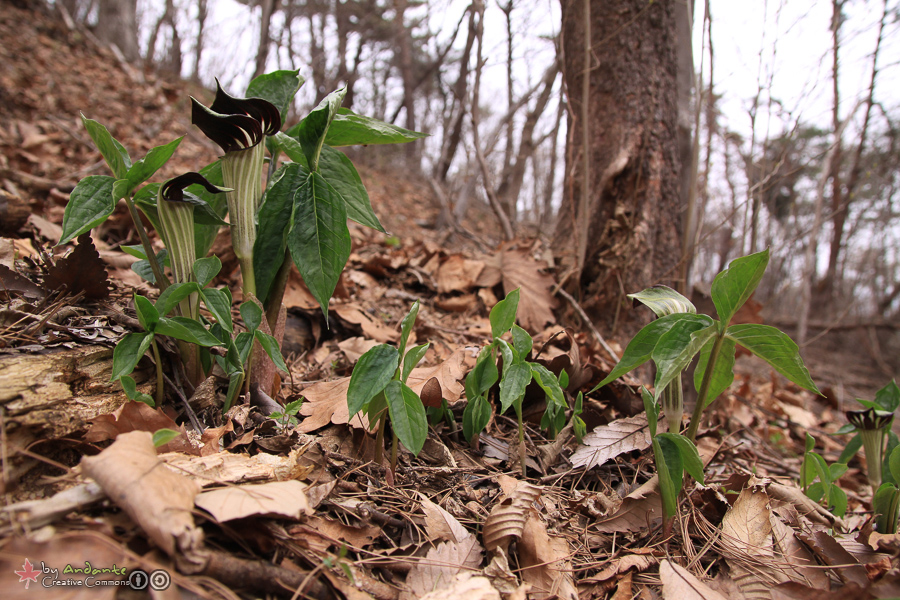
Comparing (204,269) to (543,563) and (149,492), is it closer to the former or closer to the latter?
(149,492)

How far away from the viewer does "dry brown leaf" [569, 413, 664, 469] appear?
156 centimetres

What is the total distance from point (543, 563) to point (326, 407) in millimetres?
839

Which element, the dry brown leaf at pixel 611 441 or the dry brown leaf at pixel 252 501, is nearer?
the dry brown leaf at pixel 252 501

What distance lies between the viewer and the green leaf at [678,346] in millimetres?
1131

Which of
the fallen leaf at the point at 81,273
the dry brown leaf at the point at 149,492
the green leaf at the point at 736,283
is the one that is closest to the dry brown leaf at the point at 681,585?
the green leaf at the point at 736,283

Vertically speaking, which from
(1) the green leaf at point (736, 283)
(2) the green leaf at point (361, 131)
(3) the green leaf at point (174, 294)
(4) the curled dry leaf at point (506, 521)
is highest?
(2) the green leaf at point (361, 131)

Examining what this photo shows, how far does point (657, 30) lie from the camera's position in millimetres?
2867

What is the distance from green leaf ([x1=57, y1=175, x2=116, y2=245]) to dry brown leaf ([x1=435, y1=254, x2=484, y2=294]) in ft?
6.63

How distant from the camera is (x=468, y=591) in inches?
39.1

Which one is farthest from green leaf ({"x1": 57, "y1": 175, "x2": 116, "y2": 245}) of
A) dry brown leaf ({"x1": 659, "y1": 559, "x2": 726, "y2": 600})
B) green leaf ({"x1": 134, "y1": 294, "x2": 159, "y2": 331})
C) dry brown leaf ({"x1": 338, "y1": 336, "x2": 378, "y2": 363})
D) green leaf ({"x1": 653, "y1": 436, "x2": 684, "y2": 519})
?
dry brown leaf ({"x1": 659, "y1": 559, "x2": 726, "y2": 600})

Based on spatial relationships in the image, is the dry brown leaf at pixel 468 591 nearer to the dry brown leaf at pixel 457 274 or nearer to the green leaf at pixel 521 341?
the green leaf at pixel 521 341

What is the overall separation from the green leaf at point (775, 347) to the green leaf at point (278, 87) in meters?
1.52

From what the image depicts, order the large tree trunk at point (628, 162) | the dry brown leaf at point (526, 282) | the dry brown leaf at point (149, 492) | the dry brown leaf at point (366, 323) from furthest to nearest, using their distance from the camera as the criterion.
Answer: the large tree trunk at point (628, 162)
the dry brown leaf at point (526, 282)
the dry brown leaf at point (366, 323)
the dry brown leaf at point (149, 492)

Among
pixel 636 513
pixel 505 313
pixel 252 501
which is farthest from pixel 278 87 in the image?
pixel 636 513
